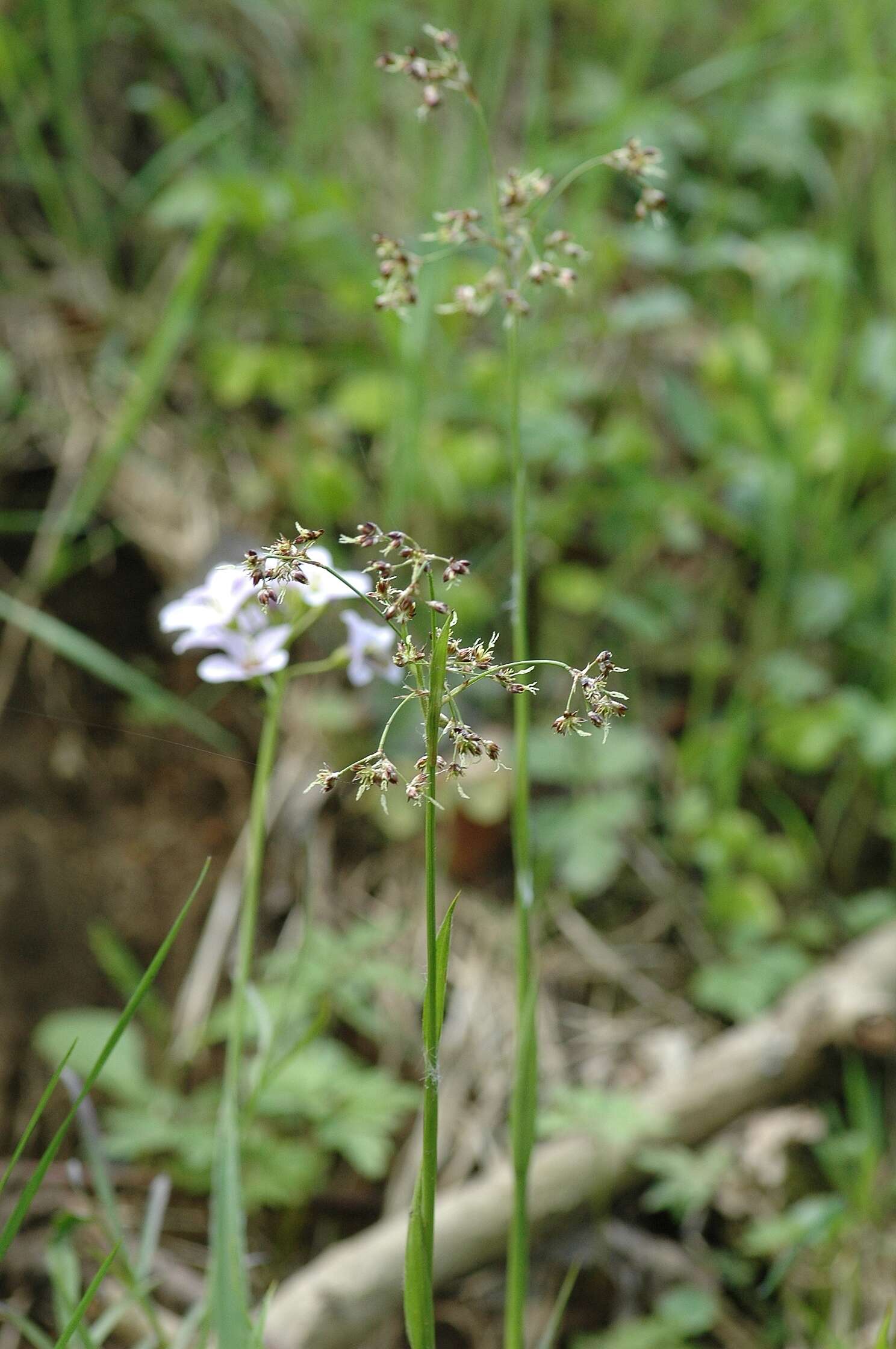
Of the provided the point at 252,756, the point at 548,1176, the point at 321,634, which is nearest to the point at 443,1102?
the point at 548,1176

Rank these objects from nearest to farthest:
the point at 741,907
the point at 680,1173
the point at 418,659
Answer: the point at 418,659 < the point at 680,1173 < the point at 741,907

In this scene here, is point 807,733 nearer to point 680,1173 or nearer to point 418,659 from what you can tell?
point 680,1173

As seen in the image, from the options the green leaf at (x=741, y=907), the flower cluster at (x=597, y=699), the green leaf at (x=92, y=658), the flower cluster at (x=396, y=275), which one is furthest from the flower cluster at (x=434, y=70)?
the green leaf at (x=741, y=907)

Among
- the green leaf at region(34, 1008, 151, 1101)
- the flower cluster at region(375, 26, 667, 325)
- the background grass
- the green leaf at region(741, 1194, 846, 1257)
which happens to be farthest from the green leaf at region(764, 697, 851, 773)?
the flower cluster at region(375, 26, 667, 325)

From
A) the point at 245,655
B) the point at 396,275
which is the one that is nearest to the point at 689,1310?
the point at 245,655

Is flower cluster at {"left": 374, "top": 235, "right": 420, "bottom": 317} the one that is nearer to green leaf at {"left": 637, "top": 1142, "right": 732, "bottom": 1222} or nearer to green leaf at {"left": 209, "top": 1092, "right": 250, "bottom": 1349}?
green leaf at {"left": 209, "top": 1092, "right": 250, "bottom": 1349}

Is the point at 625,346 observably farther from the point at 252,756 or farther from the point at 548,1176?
the point at 548,1176
